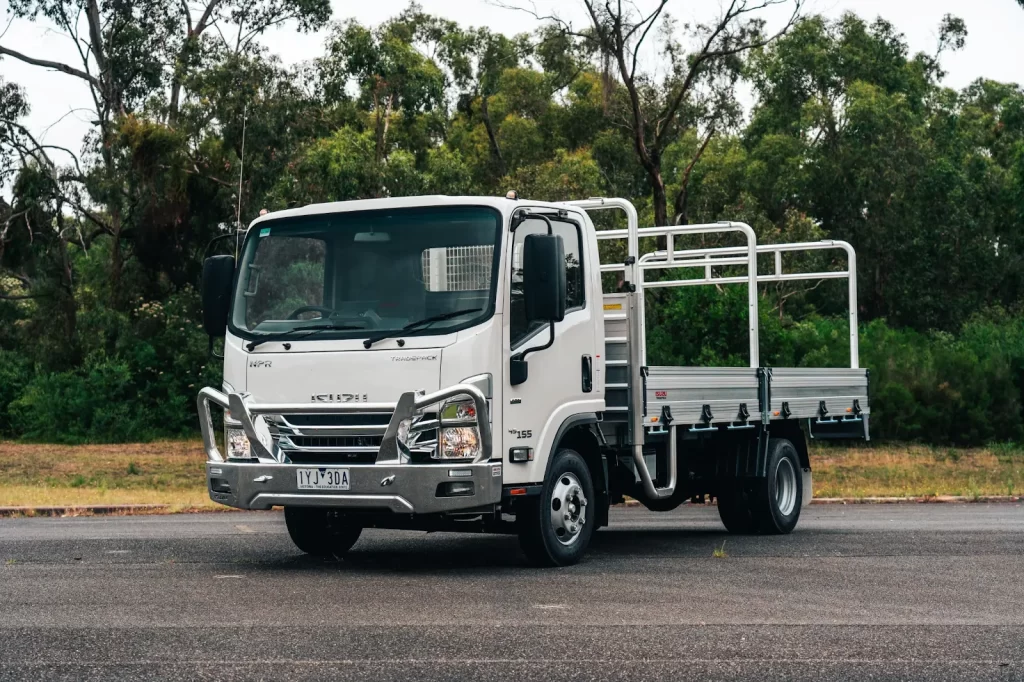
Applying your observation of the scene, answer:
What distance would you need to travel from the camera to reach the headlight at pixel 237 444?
1109 centimetres

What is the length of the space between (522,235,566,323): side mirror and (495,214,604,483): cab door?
0.79ft

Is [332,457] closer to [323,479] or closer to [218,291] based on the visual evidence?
[323,479]

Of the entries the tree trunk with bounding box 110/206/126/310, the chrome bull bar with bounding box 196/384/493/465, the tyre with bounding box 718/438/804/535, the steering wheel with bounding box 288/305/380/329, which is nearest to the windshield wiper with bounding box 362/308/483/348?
the steering wheel with bounding box 288/305/380/329

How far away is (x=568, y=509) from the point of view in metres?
11.4

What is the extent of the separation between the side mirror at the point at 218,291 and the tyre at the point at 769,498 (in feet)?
17.3

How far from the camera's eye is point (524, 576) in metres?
10.9

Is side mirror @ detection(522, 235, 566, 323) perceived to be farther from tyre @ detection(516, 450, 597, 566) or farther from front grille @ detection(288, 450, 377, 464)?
front grille @ detection(288, 450, 377, 464)

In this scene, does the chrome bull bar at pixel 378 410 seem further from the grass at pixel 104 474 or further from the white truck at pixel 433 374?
the grass at pixel 104 474

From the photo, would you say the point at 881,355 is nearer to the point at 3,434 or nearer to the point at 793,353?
the point at 793,353

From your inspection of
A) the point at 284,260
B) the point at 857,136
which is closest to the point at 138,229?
the point at 857,136

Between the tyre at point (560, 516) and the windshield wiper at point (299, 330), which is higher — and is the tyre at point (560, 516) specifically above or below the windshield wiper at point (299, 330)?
below

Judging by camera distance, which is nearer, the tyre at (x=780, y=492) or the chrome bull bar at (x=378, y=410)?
the chrome bull bar at (x=378, y=410)

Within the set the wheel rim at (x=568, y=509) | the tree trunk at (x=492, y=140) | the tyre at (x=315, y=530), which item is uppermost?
the tree trunk at (x=492, y=140)

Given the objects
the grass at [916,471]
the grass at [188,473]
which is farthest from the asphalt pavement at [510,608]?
the grass at [916,471]
